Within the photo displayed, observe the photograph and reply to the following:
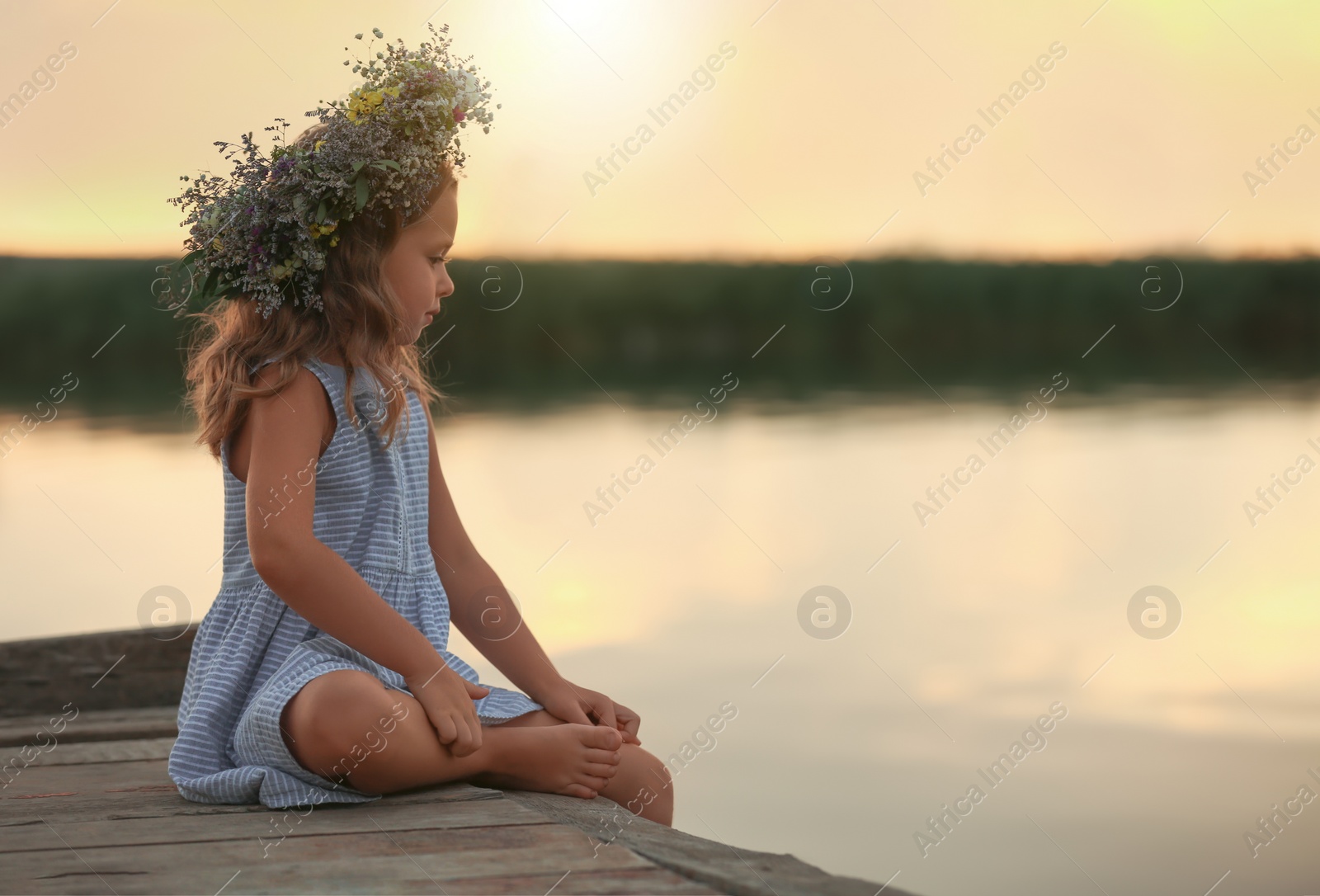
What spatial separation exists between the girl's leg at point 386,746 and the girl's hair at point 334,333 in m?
0.45

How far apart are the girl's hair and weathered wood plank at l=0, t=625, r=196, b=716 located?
0.84 meters

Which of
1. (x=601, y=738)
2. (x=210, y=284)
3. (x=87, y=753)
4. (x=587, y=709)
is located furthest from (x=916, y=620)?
(x=210, y=284)

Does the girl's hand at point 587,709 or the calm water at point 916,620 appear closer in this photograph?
the girl's hand at point 587,709

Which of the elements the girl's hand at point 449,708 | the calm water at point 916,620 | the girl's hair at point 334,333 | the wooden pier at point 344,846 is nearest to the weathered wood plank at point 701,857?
the wooden pier at point 344,846

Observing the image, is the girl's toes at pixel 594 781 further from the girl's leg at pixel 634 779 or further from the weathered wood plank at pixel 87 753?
the weathered wood plank at pixel 87 753

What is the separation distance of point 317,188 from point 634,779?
111 cm

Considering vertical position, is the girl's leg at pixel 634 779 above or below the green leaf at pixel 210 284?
below

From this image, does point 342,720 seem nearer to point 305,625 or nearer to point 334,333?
point 305,625

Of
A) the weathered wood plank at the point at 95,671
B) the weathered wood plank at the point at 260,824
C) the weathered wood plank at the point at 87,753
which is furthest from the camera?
the weathered wood plank at the point at 95,671

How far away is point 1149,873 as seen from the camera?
270 cm

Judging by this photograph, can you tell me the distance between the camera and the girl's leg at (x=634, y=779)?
2066mm

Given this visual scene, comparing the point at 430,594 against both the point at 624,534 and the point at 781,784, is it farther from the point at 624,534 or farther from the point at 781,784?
the point at 624,534

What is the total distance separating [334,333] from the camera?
2.02m

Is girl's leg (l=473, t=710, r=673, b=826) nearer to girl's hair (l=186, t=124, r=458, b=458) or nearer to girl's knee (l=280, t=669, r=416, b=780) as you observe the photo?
girl's knee (l=280, t=669, r=416, b=780)
